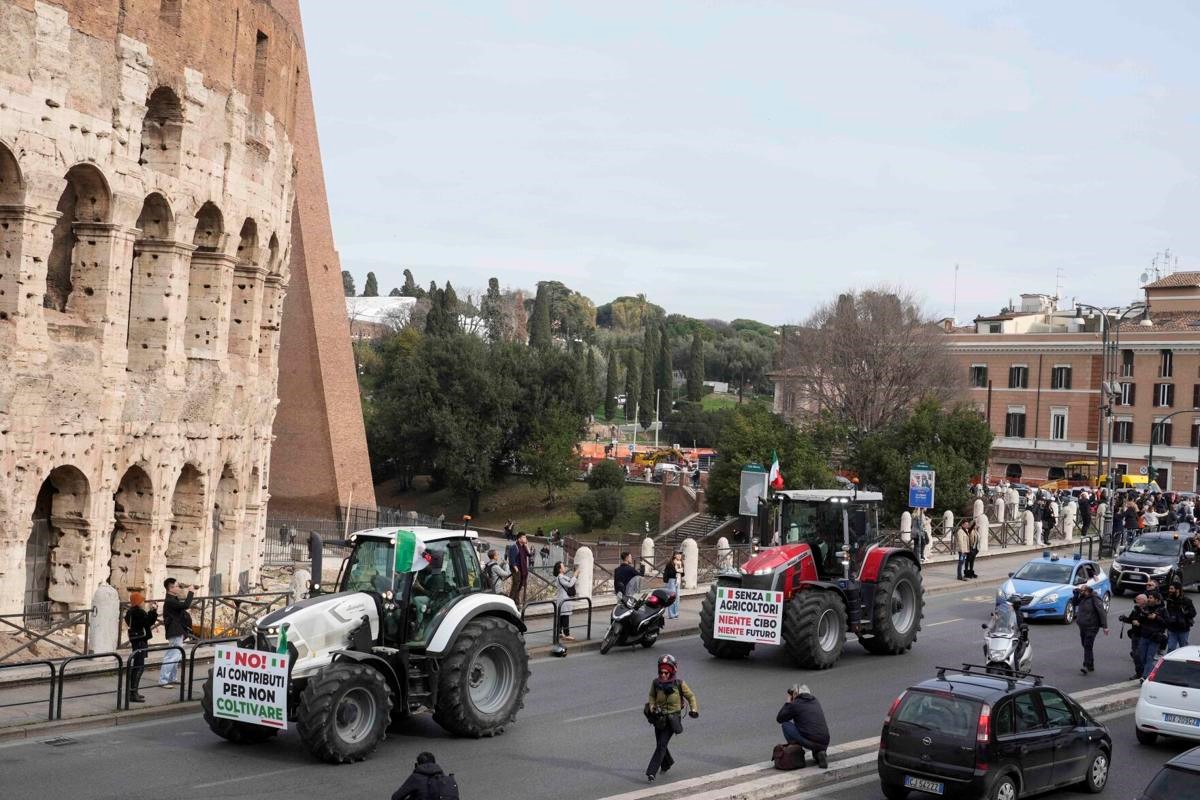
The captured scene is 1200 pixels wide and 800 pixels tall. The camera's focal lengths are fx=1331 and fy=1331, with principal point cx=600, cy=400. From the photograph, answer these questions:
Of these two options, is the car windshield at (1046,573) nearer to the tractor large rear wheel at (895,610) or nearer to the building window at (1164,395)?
the tractor large rear wheel at (895,610)

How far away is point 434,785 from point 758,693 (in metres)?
9.63

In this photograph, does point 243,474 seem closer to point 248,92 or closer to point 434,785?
point 248,92

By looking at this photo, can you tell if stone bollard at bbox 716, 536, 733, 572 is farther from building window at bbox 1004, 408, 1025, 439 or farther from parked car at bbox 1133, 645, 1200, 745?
building window at bbox 1004, 408, 1025, 439

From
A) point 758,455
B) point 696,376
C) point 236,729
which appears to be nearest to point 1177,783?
point 236,729

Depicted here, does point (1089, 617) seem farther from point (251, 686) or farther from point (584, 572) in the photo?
point (251, 686)

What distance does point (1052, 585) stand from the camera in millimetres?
28906

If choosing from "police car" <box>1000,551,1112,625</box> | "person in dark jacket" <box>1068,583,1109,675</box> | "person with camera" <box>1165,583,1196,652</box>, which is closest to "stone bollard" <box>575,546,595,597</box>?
"police car" <box>1000,551,1112,625</box>

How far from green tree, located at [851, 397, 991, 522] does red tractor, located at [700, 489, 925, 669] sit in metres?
32.8

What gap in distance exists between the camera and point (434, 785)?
1100 cm

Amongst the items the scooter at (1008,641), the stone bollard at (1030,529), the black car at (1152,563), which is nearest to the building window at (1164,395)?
the stone bollard at (1030,529)

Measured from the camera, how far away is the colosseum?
71.5ft

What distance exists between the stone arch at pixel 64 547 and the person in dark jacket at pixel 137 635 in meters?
5.33

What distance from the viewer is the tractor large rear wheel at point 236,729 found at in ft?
50.4

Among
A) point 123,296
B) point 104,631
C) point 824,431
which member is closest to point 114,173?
point 123,296
